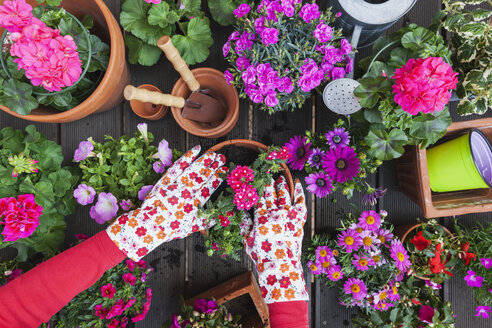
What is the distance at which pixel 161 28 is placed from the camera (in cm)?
102

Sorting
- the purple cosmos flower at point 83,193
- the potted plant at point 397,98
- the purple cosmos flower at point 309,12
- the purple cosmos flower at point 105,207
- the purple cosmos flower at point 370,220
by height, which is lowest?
the purple cosmos flower at point 370,220

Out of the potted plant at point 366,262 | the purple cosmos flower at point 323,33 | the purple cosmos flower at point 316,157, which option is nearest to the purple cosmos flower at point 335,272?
the potted plant at point 366,262

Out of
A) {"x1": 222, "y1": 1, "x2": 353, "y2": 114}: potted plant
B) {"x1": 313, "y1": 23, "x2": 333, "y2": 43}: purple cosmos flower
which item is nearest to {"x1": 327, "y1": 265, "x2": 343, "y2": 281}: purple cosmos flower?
{"x1": 222, "y1": 1, "x2": 353, "y2": 114}: potted plant

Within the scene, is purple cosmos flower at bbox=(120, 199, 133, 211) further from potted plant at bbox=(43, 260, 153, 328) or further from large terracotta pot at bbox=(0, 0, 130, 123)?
large terracotta pot at bbox=(0, 0, 130, 123)

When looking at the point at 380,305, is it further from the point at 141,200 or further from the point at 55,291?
the point at 55,291

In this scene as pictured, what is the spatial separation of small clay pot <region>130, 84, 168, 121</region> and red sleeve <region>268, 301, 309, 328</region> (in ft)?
2.51

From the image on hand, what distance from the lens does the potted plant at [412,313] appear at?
1.01 meters

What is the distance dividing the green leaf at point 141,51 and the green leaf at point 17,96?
342mm

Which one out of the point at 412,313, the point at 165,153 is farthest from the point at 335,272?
the point at 165,153

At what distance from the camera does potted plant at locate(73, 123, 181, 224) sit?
1033 mm

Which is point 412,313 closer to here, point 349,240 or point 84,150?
point 349,240

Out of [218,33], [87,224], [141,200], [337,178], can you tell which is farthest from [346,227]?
[87,224]

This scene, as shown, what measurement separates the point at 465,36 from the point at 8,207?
132 centimetres

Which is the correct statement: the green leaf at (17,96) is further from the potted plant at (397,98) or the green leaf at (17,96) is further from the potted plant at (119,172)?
the potted plant at (397,98)
